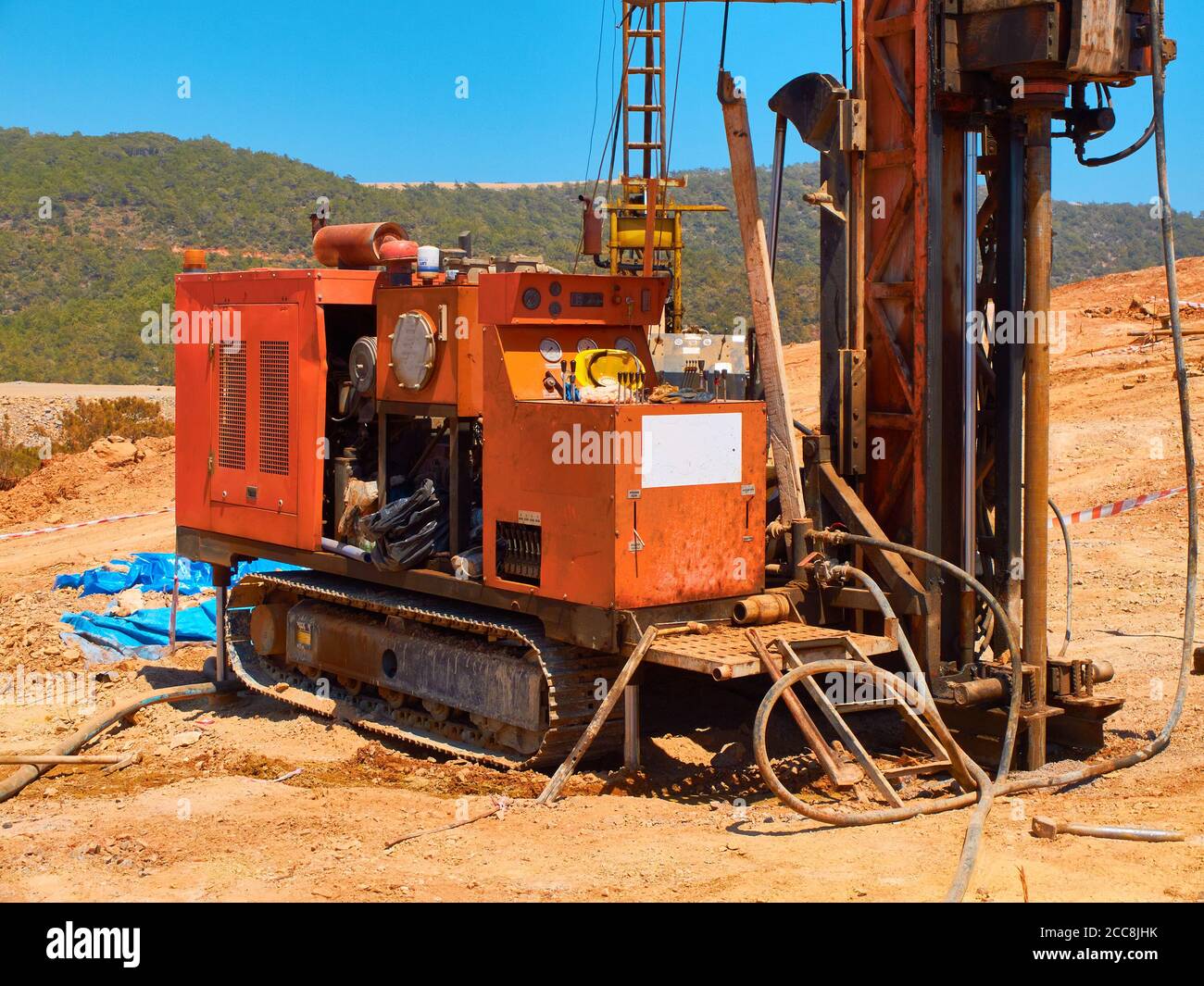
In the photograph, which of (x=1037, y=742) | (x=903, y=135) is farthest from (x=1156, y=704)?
(x=903, y=135)

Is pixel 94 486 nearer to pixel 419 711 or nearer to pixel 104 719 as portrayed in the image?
pixel 104 719

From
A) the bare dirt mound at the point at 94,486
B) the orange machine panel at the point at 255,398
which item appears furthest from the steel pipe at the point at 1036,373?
the bare dirt mound at the point at 94,486

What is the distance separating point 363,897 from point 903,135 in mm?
5216

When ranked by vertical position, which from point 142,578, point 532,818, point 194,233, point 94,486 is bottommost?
point 532,818

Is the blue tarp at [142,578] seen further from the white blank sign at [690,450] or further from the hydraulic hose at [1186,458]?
the hydraulic hose at [1186,458]

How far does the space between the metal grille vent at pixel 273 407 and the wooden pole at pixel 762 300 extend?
344 cm

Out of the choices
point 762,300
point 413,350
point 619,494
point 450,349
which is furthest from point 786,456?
point 413,350

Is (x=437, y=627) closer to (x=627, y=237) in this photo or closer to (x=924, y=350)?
(x=924, y=350)

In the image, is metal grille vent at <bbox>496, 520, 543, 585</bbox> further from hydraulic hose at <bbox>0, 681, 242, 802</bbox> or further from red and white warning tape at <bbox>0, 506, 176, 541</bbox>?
red and white warning tape at <bbox>0, 506, 176, 541</bbox>

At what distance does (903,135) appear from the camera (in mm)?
8719

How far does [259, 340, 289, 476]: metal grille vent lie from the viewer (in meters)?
10.4

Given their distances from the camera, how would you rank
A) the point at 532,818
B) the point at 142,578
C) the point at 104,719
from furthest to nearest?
the point at 142,578
the point at 104,719
the point at 532,818

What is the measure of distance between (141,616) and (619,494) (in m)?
6.68

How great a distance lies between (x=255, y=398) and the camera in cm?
1073
